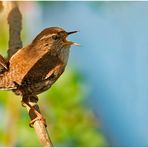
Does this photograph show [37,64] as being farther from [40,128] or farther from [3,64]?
[40,128]

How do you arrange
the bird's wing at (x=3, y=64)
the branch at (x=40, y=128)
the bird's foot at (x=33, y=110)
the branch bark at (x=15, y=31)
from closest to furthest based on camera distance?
the branch at (x=40, y=128) < the bird's foot at (x=33, y=110) < the bird's wing at (x=3, y=64) < the branch bark at (x=15, y=31)

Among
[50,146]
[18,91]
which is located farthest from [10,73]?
[50,146]

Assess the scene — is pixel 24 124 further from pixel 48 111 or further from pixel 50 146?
pixel 50 146

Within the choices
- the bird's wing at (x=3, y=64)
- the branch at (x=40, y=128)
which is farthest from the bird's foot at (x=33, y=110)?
the bird's wing at (x=3, y=64)

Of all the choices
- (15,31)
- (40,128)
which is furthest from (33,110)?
(15,31)

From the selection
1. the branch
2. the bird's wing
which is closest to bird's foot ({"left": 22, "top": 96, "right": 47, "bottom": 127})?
the branch

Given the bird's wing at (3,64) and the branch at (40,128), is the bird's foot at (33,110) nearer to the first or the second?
the branch at (40,128)

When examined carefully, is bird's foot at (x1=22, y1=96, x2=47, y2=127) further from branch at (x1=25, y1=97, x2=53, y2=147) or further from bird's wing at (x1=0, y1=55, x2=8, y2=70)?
bird's wing at (x1=0, y1=55, x2=8, y2=70)

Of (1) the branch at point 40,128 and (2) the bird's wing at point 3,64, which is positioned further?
(2) the bird's wing at point 3,64
